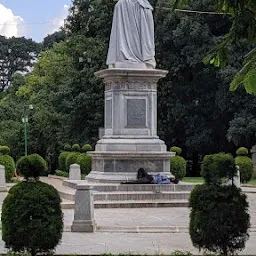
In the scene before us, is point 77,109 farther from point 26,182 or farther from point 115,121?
point 26,182

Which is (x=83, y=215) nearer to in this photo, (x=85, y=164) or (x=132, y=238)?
(x=132, y=238)

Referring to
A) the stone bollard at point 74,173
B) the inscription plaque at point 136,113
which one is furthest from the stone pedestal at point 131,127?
the stone bollard at point 74,173

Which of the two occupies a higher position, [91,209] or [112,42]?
[112,42]

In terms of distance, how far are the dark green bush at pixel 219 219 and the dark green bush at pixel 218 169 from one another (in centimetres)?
14

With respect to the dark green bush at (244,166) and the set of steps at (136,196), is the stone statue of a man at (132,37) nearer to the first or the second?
the set of steps at (136,196)

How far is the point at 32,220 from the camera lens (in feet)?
31.6

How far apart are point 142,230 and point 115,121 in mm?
9701

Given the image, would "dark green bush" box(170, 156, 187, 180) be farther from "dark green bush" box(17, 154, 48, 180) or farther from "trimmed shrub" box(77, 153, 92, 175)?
"dark green bush" box(17, 154, 48, 180)

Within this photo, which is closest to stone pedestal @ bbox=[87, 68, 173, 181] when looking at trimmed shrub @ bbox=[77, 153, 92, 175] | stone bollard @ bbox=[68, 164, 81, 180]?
stone bollard @ bbox=[68, 164, 81, 180]

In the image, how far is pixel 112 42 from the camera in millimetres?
24844

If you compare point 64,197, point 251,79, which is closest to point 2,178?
point 64,197

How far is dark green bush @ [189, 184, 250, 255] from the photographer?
372 inches

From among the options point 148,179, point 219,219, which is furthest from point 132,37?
point 219,219

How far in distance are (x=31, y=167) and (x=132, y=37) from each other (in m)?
15.1
